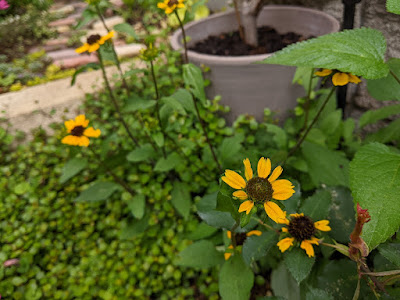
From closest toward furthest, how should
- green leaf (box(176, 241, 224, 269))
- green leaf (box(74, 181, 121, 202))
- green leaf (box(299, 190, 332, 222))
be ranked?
green leaf (box(299, 190, 332, 222)), green leaf (box(176, 241, 224, 269)), green leaf (box(74, 181, 121, 202))

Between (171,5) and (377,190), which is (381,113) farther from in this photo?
(171,5)

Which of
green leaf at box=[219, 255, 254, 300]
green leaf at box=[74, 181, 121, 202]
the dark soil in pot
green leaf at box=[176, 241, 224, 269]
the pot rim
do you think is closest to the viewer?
green leaf at box=[219, 255, 254, 300]

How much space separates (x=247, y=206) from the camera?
1.65 ft

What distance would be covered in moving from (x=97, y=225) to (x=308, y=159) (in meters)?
1.08

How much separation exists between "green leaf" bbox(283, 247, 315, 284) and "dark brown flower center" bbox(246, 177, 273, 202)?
0.77ft

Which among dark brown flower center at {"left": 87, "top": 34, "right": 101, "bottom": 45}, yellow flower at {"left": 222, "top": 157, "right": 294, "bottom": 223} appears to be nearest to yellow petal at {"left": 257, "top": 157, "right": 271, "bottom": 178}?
yellow flower at {"left": 222, "top": 157, "right": 294, "bottom": 223}

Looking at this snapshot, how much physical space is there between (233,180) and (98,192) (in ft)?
3.03

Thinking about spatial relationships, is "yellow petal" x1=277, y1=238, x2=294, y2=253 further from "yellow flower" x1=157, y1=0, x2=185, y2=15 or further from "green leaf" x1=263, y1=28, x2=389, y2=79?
"yellow flower" x1=157, y1=0, x2=185, y2=15

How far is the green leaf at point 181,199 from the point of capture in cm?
122

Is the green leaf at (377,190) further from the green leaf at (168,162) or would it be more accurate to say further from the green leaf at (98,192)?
the green leaf at (98,192)

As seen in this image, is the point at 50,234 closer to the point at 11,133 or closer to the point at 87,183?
the point at 87,183

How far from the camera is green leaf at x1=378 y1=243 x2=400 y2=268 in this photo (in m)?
0.57

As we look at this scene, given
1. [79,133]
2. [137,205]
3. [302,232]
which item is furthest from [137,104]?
[302,232]

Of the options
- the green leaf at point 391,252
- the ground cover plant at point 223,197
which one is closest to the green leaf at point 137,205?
the ground cover plant at point 223,197
